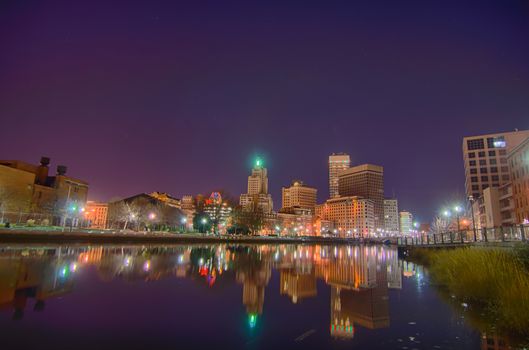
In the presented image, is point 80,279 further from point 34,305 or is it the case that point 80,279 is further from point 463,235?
point 463,235

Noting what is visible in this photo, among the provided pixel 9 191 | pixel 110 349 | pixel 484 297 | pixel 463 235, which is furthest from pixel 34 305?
pixel 9 191

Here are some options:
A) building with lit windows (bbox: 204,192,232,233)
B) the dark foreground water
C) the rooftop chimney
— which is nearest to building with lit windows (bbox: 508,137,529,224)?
the dark foreground water

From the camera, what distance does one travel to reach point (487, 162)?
4348 inches

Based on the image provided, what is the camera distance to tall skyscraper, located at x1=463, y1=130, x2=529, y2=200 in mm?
108250

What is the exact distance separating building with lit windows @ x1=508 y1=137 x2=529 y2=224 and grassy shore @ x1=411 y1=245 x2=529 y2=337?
197ft

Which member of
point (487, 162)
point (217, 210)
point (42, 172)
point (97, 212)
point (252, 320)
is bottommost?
point (252, 320)

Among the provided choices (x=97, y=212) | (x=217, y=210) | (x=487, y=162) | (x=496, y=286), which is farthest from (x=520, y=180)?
(x=97, y=212)

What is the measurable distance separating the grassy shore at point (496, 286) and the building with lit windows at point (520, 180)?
5990 cm

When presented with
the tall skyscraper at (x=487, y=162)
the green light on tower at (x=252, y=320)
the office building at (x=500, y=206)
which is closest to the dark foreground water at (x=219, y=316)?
the green light on tower at (x=252, y=320)

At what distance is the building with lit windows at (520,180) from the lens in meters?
62.2

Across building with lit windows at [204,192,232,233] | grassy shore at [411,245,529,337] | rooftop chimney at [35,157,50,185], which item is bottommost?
grassy shore at [411,245,529,337]

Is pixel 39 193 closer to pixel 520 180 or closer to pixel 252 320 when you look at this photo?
pixel 252 320

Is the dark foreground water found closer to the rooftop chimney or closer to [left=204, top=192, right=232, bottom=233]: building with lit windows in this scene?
[left=204, top=192, right=232, bottom=233]: building with lit windows

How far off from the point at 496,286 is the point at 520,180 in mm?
72206
